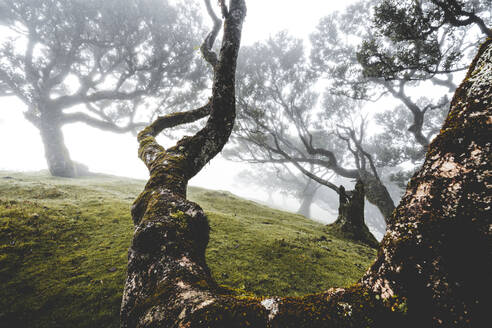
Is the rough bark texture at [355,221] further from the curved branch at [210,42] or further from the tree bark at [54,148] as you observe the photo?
the tree bark at [54,148]

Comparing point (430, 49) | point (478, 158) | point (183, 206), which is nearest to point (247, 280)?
point (183, 206)

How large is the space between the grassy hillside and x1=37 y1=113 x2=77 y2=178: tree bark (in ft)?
45.3

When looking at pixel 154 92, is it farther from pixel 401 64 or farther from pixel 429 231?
pixel 429 231

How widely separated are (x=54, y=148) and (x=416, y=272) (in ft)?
71.2

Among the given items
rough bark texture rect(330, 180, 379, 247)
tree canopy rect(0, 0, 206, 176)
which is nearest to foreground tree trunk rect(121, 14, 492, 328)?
rough bark texture rect(330, 180, 379, 247)

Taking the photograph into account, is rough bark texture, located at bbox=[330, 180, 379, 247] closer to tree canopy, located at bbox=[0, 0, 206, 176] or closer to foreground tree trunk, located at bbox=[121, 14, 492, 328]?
foreground tree trunk, located at bbox=[121, 14, 492, 328]

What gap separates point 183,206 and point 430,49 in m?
10.3

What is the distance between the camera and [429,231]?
92cm

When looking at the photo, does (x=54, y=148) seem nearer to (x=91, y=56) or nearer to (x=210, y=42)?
(x=91, y=56)

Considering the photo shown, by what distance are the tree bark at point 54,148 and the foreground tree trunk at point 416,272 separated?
19229 mm

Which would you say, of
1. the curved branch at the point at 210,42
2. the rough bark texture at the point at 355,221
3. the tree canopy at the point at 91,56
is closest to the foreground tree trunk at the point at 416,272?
the curved branch at the point at 210,42

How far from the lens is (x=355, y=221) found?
22.5ft

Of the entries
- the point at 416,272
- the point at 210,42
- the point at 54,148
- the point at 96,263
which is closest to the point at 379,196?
the point at 210,42

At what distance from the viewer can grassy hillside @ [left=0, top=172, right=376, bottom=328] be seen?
2.15m
